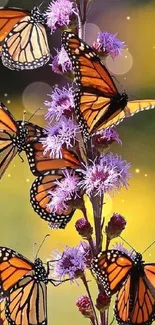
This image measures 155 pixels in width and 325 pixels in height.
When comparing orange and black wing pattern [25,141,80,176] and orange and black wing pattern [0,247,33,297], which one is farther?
orange and black wing pattern [0,247,33,297]

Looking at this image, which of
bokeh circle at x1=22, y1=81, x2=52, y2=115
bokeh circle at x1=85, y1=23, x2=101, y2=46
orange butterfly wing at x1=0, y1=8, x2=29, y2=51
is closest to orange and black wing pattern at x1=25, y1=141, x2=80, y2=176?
A: orange butterfly wing at x1=0, y1=8, x2=29, y2=51

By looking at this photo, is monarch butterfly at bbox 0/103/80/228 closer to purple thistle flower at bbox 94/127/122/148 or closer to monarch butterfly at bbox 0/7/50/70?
purple thistle flower at bbox 94/127/122/148

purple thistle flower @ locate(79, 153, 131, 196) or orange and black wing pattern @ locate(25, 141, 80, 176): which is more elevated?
orange and black wing pattern @ locate(25, 141, 80, 176)

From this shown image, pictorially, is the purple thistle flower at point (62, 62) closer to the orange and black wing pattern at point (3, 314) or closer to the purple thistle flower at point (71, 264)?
the purple thistle flower at point (71, 264)

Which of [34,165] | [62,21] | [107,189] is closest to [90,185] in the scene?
[107,189]

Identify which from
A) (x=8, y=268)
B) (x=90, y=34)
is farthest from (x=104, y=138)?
(x=90, y=34)

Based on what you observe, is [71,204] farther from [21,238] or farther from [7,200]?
[7,200]

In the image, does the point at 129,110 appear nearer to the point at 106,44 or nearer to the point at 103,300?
the point at 106,44
